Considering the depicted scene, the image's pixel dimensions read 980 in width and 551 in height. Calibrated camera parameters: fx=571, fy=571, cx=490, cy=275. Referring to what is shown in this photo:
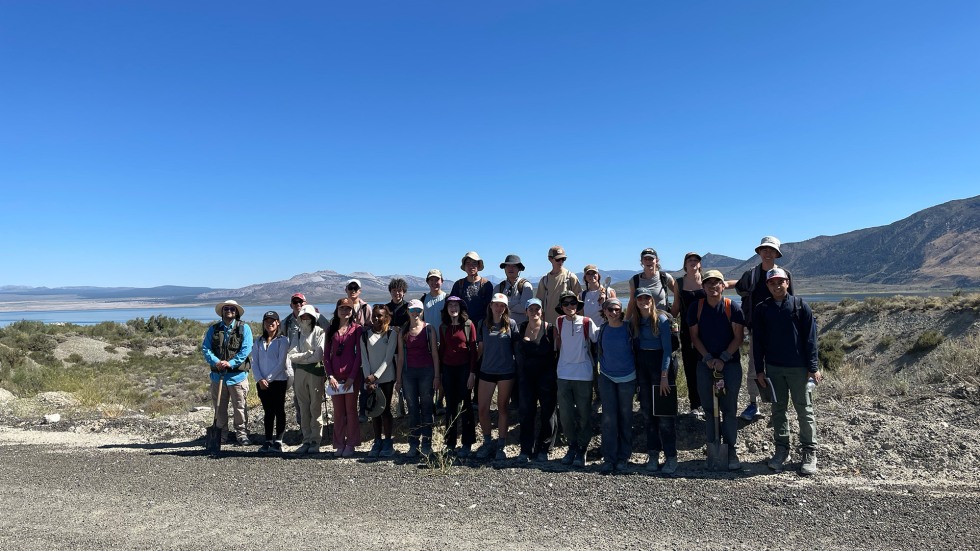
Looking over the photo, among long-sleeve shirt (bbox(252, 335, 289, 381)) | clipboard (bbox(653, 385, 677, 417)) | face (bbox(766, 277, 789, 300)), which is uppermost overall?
face (bbox(766, 277, 789, 300))

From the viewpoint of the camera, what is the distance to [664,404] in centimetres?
558

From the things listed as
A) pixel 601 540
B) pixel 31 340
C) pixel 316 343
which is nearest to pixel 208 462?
pixel 316 343

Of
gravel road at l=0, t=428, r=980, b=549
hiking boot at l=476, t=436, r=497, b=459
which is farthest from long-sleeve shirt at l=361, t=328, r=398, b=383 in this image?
hiking boot at l=476, t=436, r=497, b=459

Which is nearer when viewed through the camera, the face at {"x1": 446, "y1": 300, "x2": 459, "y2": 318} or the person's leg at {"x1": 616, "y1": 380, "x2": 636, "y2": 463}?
the person's leg at {"x1": 616, "y1": 380, "x2": 636, "y2": 463}

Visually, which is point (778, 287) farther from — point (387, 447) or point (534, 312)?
point (387, 447)

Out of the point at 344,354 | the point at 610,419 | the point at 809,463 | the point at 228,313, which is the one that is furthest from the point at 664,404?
the point at 228,313

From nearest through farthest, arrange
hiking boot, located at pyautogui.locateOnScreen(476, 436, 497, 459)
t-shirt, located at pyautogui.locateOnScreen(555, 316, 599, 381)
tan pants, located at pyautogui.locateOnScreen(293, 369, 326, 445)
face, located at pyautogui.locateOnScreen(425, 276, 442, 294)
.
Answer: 1. t-shirt, located at pyautogui.locateOnScreen(555, 316, 599, 381)
2. hiking boot, located at pyautogui.locateOnScreen(476, 436, 497, 459)
3. tan pants, located at pyautogui.locateOnScreen(293, 369, 326, 445)
4. face, located at pyautogui.locateOnScreen(425, 276, 442, 294)

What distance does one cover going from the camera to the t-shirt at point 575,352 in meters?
5.84

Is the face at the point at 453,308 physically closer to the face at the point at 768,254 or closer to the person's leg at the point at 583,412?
the person's leg at the point at 583,412

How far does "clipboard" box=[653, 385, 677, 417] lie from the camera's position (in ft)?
18.3

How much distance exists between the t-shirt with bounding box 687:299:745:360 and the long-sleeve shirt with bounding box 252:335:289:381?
4.86 metres

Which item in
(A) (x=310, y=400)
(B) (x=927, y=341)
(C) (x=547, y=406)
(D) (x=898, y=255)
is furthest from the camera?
(D) (x=898, y=255)

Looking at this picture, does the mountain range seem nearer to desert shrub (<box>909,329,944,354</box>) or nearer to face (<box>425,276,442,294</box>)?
desert shrub (<box>909,329,944,354</box>)

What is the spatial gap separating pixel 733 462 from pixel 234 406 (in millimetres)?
5968
